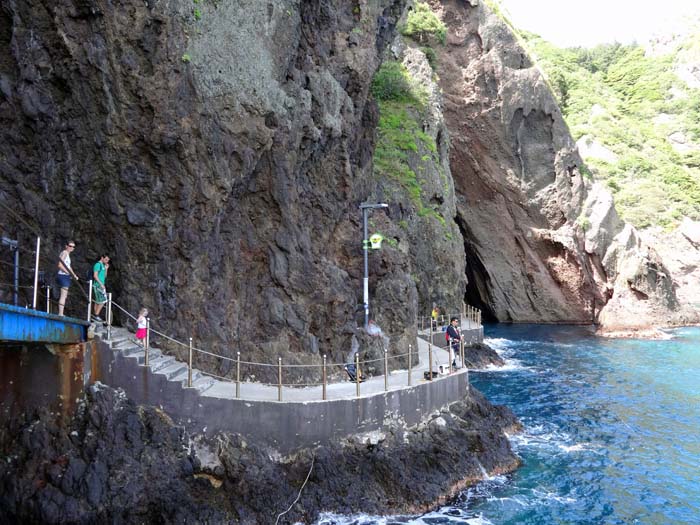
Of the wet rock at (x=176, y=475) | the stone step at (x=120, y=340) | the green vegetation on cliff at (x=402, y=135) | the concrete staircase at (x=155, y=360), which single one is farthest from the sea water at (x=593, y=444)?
the green vegetation on cliff at (x=402, y=135)

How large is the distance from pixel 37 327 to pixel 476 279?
51.7 metres

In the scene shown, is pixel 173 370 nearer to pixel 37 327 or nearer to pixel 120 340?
pixel 120 340

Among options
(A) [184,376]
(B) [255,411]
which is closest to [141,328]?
(A) [184,376]

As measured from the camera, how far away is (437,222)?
36.1 m

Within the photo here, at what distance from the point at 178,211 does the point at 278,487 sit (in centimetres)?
735

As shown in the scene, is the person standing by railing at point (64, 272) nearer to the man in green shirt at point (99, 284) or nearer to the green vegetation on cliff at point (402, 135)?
the man in green shirt at point (99, 284)

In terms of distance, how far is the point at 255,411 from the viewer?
14.3 m

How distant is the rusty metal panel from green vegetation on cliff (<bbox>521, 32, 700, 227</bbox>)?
2325 inches

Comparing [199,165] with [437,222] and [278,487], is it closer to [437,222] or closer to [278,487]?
[278,487]

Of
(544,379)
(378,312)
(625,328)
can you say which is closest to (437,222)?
(544,379)

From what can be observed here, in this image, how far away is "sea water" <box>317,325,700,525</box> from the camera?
1485 cm

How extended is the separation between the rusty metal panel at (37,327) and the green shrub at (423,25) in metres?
37.9

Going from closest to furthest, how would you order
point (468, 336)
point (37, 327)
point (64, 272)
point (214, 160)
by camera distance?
1. point (37, 327)
2. point (64, 272)
3. point (214, 160)
4. point (468, 336)

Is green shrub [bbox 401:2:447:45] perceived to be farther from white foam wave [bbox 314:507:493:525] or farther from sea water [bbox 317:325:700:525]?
white foam wave [bbox 314:507:493:525]
